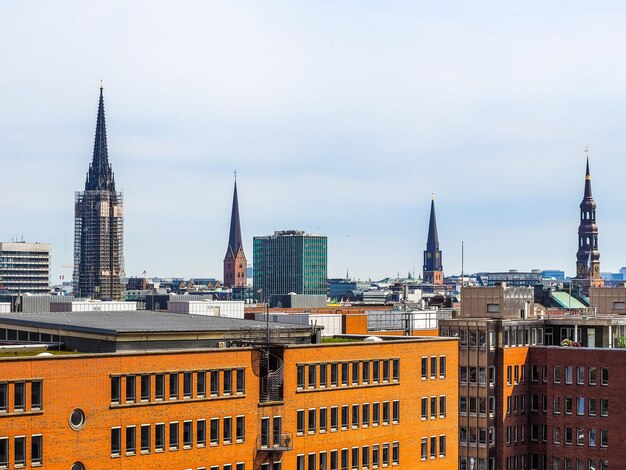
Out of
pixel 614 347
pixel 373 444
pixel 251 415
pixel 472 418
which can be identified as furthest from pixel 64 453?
pixel 614 347

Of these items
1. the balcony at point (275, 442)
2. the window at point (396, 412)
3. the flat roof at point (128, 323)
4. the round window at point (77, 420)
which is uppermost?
the flat roof at point (128, 323)

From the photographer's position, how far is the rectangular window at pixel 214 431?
99938 millimetres

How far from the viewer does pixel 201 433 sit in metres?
99.2

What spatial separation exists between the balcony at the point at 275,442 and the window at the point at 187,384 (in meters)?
8.65

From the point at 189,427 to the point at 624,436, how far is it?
64747mm

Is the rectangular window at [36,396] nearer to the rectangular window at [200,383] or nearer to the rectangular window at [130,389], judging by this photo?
the rectangular window at [130,389]

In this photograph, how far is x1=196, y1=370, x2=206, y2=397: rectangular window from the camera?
3897 inches

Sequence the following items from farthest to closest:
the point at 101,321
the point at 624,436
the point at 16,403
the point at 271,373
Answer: the point at 624,436, the point at 101,321, the point at 271,373, the point at 16,403

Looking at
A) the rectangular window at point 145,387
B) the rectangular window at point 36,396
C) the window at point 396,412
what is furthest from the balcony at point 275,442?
the rectangular window at point 36,396

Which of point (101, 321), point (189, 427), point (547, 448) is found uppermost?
point (101, 321)

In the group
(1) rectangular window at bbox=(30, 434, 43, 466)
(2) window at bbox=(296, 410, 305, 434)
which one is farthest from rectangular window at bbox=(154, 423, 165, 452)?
(2) window at bbox=(296, 410, 305, 434)

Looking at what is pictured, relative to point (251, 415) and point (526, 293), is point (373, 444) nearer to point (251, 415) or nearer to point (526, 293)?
point (251, 415)

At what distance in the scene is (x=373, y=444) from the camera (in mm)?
113125

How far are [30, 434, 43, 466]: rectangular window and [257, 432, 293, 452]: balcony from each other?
21.2m
